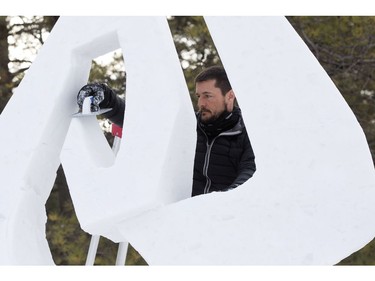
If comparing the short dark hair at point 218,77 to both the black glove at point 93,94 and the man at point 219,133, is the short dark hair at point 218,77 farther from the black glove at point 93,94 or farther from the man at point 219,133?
the black glove at point 93,94

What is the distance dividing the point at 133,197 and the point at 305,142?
78 centimetres

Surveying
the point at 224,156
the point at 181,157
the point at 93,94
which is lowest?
the point at 224,156

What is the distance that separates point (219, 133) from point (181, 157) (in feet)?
2.04

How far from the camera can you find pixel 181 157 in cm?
337

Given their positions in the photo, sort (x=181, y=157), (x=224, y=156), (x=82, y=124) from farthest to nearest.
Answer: (x=224, y=156), (x=82, y=124), (x=181, y=157)

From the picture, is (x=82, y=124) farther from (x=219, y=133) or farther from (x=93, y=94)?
(x=219, y=133)

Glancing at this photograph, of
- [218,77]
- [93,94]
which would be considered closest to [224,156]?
[218,77]

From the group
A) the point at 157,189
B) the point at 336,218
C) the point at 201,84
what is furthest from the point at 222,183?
the point at 336,218

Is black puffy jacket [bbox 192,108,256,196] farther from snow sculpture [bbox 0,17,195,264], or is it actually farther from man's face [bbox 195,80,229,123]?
snow sculpture [bbox 0,17,195,264]

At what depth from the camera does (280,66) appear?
3.16 metres

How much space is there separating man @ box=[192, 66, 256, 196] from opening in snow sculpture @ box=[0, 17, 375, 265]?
0.52 meters

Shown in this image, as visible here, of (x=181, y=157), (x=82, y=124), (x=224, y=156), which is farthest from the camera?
(x=224, y=156)

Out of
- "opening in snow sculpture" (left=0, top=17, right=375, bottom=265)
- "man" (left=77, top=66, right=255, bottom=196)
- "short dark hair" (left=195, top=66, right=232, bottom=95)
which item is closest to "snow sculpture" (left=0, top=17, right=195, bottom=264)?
"opening in snow sculpture" (left=0, top=17, right=375, bottom=265)

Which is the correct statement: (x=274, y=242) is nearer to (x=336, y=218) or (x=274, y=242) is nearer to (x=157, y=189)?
(x=336, y=218)
